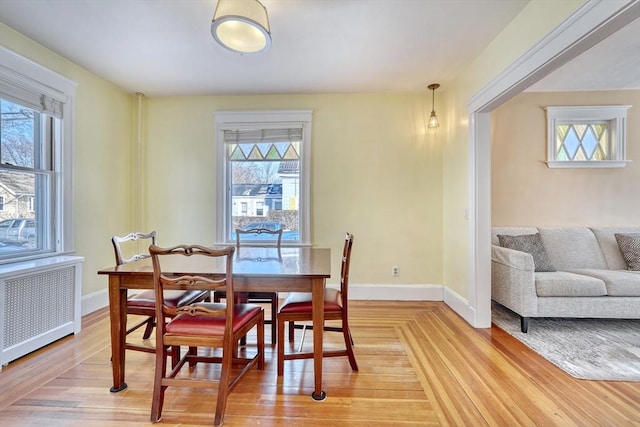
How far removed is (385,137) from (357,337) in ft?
7.65

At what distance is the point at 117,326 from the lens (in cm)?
169

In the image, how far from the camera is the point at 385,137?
356 centimetres

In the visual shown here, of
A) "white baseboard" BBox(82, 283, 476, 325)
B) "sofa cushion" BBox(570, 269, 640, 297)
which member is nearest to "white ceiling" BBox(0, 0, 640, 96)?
"sofa cushion" BBox(570, 269, 640, 297)

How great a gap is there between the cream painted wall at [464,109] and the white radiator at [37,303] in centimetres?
367

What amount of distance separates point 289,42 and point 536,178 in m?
3.23

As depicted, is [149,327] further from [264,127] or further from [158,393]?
[264,127]

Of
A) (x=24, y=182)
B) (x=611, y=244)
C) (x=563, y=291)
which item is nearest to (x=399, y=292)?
(x=563, y=291)

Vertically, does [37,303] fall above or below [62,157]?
below

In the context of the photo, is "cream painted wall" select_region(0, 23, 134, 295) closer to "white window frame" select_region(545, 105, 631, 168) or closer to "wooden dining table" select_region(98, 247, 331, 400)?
"wooden dining table" select_region(98, 247, 331, 400)

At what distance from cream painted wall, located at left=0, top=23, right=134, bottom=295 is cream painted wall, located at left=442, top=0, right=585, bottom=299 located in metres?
3.90

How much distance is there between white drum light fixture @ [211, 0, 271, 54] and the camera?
168 centimetres

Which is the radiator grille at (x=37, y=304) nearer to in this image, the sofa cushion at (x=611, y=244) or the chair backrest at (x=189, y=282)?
the chair backrest at (x=189, y=282)

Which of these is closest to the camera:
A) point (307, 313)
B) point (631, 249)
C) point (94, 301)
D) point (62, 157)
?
point (307, 313)

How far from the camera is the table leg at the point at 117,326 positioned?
5.56 ft
